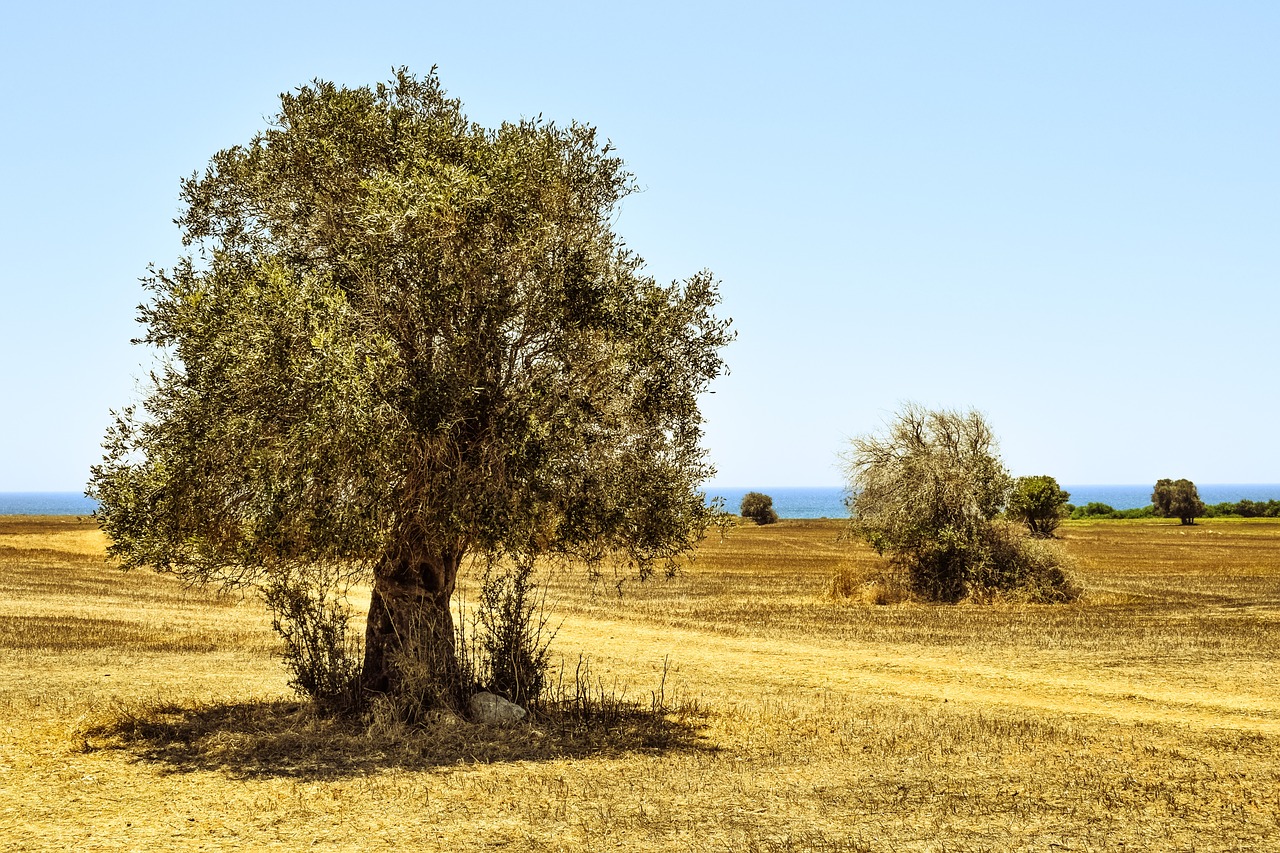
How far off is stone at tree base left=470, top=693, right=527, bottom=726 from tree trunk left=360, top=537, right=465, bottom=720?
28 cm

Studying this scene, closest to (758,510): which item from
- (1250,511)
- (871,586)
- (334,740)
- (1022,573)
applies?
(1250,511)

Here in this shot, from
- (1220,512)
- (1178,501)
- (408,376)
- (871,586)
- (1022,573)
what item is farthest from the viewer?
(1220,512)

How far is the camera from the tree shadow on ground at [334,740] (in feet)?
46.7

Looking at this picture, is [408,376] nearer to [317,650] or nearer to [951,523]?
[317,650]

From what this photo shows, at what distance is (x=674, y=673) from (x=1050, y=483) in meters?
62.0

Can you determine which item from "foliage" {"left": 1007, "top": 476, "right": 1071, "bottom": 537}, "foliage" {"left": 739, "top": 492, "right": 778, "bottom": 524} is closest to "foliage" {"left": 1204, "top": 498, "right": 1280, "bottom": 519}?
"foliage" {"left": 739, "top": 492, "right": 778, "bottom": 524}

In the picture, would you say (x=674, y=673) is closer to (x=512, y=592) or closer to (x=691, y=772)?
(x=512, y=592)

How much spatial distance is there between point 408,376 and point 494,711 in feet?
17.8

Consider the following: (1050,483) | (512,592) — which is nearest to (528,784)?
(512,592)

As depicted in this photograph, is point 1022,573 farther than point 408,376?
Yes

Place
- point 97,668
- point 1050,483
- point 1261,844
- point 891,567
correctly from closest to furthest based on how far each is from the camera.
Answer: point 1261,844
point 97,668
point 891,567
point 1050,483

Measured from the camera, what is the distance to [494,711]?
1641 cm

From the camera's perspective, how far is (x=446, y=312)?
14688 millimetres

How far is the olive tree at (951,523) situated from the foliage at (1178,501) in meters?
101
